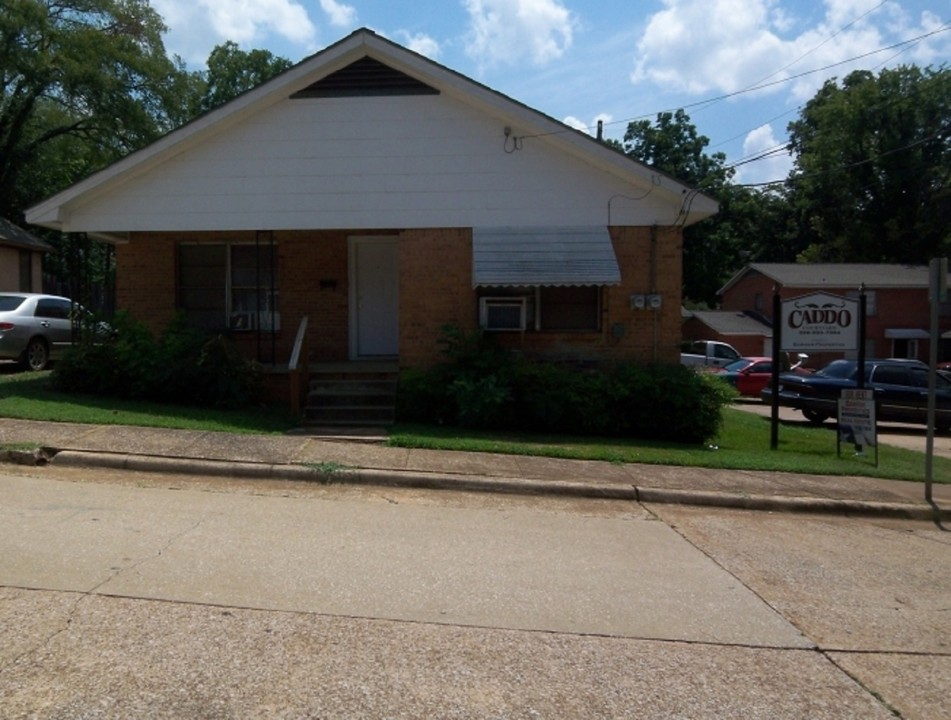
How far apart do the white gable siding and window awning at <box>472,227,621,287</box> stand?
0.79 feet

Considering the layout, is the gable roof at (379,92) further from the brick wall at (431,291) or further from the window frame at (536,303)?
the brick wall at (431,291)

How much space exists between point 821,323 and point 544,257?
4428 millimetres

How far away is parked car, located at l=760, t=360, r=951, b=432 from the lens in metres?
18.6

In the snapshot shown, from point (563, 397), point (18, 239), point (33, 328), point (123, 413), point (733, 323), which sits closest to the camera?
point (123, 413)

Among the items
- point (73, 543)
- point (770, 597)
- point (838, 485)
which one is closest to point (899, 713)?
point (770, 597)

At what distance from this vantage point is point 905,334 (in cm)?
4012

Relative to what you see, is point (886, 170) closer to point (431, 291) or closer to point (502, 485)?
point (431, 291)

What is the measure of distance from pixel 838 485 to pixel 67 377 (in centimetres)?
1089

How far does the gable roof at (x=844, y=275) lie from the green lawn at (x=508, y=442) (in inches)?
1111

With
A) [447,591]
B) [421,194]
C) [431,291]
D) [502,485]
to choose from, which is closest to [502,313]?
[431,291]

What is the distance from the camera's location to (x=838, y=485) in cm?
973

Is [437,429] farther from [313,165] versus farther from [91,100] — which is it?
[91,100]

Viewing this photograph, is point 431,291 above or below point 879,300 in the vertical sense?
below

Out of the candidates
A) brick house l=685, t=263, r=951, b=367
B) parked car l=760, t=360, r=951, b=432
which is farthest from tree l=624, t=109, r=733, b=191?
parked car l=760, t=360, r=951, b=432
